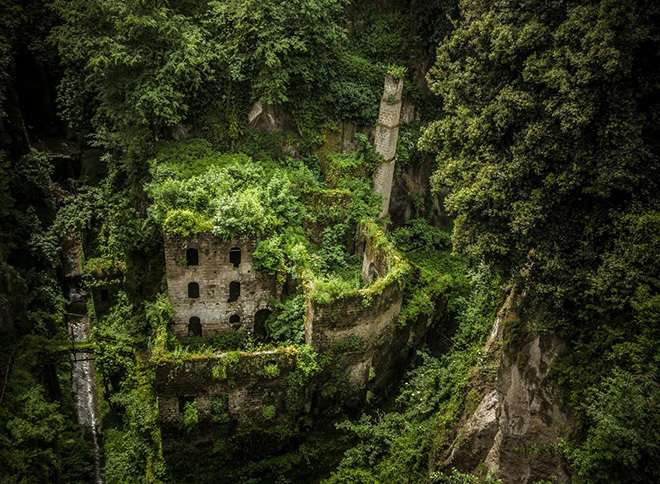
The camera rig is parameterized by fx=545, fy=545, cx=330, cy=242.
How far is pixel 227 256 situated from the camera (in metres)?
20.5

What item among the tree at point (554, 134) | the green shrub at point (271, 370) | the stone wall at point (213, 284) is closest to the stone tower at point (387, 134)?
the stone wall at point (213, 284)

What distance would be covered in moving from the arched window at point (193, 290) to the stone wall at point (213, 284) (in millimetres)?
124

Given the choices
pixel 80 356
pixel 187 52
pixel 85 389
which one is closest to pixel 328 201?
pixel 187 52

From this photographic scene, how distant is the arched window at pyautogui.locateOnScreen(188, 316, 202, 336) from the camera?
21484mm

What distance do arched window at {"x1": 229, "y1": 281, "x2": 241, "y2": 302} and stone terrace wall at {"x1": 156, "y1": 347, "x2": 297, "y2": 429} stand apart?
10.7 feet

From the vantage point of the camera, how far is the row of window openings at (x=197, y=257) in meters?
20.2

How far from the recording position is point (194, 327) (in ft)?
71.2

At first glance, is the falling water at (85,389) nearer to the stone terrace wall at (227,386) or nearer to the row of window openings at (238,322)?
the row of window openings at (238,322)

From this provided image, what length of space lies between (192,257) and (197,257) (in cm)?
19

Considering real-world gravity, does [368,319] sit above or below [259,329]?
above

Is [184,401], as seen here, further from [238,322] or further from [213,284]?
Answer: [213,284]

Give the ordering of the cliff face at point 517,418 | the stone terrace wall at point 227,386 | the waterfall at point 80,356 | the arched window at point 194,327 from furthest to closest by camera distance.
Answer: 1. the waterfall at point 80,356
2. the arched window at point 194,327
3. the stone terrace wall at point 227,386
4. the cliff face at point 517,418

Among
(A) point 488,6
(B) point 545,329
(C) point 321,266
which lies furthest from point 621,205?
(C) point 321,266

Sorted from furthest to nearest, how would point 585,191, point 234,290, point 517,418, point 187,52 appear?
point 187,52, point 234,290, point 517,418, point 585,191
